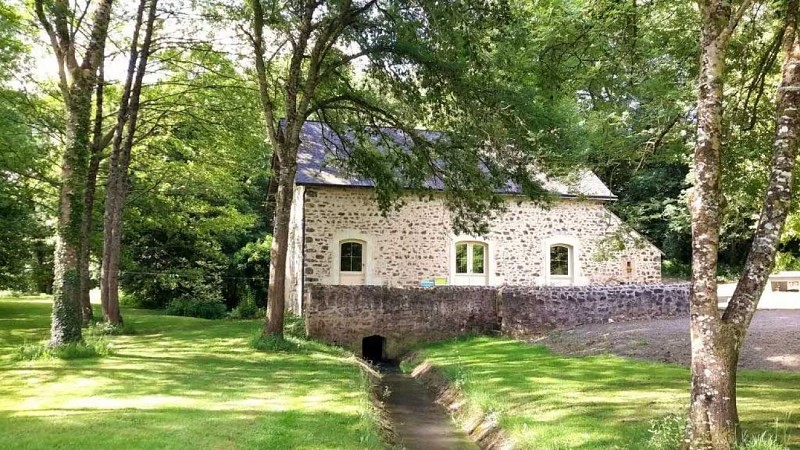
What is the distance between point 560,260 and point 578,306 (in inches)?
194

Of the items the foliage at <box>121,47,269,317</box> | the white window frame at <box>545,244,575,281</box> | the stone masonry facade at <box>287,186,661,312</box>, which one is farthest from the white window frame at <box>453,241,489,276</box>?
the foliage at <box>121,47,269,317</box>

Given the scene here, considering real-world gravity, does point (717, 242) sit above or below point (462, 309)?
above

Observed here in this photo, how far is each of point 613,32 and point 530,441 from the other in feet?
17.9

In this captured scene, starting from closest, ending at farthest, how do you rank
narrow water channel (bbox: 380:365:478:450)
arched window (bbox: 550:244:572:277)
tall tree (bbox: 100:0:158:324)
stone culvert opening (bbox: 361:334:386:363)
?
narrow water channel (bbox: 380:365:478:450), tall tree (bbox: 100:0:158:324), stone culvert opening (bbox: 361:334:386:363), arched window (bbox: 550:244:572:277)

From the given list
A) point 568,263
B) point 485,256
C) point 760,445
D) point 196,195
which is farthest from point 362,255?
point 760,445

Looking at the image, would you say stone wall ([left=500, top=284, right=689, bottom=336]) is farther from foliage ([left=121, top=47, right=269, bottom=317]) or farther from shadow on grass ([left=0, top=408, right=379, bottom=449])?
foliage ([left=121, top=47, right=269, bottom=317])

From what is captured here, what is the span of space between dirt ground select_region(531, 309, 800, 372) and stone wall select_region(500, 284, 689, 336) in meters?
0.50

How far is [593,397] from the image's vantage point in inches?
292

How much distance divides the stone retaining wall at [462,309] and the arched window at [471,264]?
2896 mm

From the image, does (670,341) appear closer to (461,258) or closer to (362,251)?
(461,258)

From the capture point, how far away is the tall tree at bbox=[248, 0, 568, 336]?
31.9 feet

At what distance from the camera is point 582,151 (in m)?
7.99

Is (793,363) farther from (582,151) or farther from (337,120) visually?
(337,120)

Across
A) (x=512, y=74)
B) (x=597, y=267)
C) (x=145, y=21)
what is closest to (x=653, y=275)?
(x=597, y=267)
